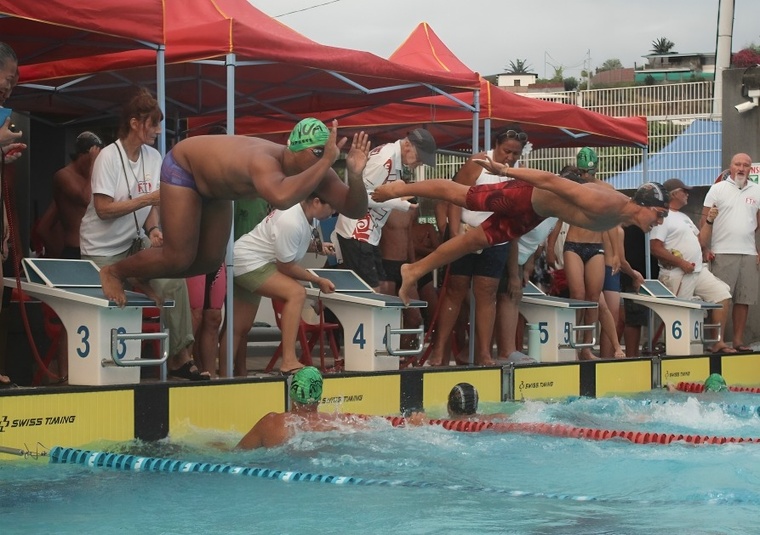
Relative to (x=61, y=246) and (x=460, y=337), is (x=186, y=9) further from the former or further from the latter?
(x=460, y=337)

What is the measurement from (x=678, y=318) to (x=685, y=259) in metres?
0.89

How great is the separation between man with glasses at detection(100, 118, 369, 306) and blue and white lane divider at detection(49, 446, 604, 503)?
1.04 m

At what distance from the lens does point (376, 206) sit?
31.4 ft

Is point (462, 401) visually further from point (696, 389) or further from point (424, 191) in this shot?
point (696, 389)

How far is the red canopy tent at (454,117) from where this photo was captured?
12414mm

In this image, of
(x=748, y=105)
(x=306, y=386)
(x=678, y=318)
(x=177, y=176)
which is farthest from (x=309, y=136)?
(x=748, y=105)

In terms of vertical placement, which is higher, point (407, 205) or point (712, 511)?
point (407, 205)

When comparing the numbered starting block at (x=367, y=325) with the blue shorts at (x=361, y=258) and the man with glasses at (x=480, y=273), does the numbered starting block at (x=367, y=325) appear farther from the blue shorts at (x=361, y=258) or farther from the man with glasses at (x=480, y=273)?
the man with glasses at (x=480, y=273)

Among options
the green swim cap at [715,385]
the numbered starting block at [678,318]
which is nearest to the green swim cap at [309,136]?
the green swim cap at [715,385]

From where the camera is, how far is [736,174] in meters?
13.1

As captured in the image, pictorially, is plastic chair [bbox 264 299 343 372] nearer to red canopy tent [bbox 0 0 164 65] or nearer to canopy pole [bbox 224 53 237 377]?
canopy pole [bbox 224 53 237 377]

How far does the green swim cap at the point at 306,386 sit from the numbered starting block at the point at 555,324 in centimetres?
460

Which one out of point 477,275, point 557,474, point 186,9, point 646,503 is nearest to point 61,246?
point 186,9

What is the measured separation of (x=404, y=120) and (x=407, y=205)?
4512mm
